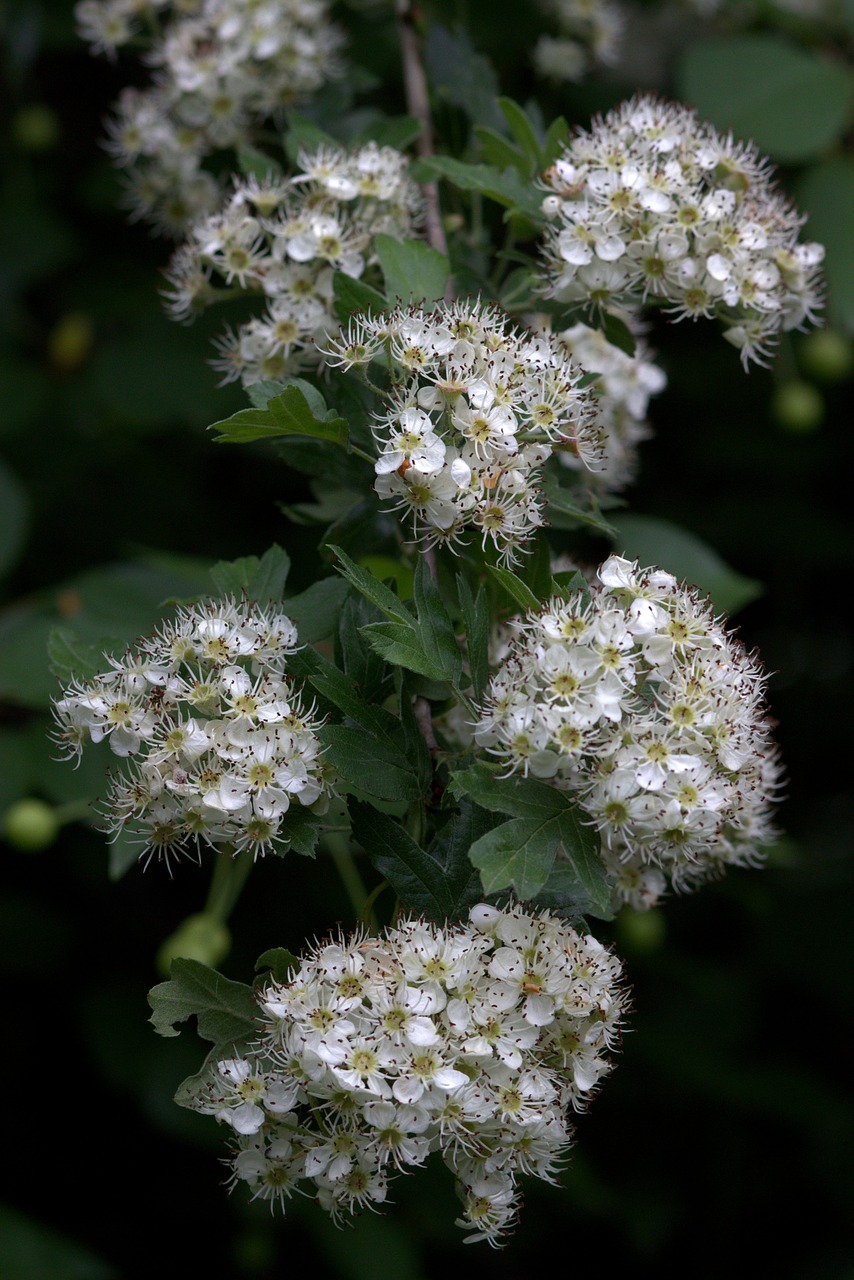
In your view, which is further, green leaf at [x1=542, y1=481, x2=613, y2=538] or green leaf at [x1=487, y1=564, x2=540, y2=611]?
green leaf at [x1=542, y1=481, x2=613, y2=538]

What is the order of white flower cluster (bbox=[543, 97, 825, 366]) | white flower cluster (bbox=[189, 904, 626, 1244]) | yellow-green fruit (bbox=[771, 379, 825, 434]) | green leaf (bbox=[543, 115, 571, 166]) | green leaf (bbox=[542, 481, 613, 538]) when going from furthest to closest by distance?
yellow-green fruit (bbox=[771, 379, 825, 434]), green leaf (bbox=[543, 115, 571, 166]), white flower cluster (bbox=[543, 97, 825, 366]), green leaf (bbox=[542, 481, 613, 538]), white flower cluster (bbox=[189, 904, 626, 1244])

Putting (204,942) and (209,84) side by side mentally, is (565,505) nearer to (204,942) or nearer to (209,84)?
(204,942)

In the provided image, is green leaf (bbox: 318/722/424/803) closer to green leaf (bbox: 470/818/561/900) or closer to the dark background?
green leaf (bbox: 470/818/561/900)

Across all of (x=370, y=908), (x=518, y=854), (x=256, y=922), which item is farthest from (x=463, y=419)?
(x=256, y=922)

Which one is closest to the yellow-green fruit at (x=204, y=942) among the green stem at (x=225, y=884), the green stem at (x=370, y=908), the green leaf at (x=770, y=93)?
the green stem at (x=225, y=884)

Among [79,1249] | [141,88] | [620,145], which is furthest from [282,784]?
[141,88]

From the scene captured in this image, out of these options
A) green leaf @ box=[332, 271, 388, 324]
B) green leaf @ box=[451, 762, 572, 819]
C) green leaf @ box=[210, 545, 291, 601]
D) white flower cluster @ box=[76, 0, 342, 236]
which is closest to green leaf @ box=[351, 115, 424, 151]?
white flower cluster @ box=[76, 0, 342, 236]
